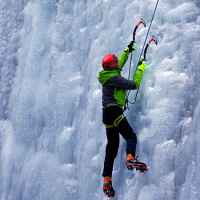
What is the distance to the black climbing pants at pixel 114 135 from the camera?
3097 mm

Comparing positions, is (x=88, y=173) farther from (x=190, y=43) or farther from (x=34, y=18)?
(x=34, y=18)

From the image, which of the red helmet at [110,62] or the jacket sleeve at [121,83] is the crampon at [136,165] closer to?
the jacket sleeve at [121,83]

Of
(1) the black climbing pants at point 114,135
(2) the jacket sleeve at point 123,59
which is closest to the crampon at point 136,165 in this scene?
(1) the black climbing pants at point 114,135

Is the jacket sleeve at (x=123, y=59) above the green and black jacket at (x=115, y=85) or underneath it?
above

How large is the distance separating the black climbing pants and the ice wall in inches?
11.8

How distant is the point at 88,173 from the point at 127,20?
6.62 ft

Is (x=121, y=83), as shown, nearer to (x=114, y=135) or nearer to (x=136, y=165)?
(x=114, y=135)

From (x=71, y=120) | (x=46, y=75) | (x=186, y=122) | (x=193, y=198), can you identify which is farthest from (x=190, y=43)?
(x=46, y=75)

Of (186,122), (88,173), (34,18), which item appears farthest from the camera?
(34,18)

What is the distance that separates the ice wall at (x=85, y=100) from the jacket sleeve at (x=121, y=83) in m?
0.40

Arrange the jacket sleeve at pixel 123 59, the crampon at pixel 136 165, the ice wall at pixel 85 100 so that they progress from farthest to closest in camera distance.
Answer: the jacket sleeve at pixel 123 59 → the ice wall at pixel 85 100 → the crampon at pixel 136 165

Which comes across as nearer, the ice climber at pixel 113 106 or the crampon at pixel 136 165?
the crampon at pixel 136 165

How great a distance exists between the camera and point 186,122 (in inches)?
124

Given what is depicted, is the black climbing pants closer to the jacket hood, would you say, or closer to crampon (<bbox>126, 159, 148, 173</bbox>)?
crampon (<bbox>126, 159, 148, 173</bbox>)
